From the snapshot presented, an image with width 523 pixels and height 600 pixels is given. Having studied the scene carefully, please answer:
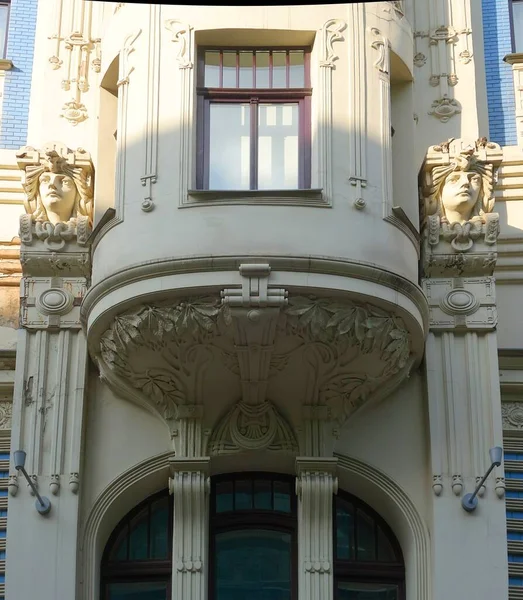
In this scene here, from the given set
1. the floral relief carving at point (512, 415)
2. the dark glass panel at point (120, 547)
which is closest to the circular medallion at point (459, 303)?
the floral relief carving at point (512, 415)

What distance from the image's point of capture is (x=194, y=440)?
1236cm

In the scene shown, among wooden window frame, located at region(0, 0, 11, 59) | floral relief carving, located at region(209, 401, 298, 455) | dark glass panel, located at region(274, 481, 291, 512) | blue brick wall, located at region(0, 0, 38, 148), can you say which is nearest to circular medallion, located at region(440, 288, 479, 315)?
floral relief carving, located at region(209, 401, 298, 455)

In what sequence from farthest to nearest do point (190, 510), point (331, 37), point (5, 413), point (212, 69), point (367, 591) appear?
point (5, 413)
point (212, 69)
point (331, 37)
point (367, 591)
point (190, 510)

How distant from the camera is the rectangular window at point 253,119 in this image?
1258 cm

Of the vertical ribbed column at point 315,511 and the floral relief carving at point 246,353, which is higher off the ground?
the floral relief carving at point 246,353

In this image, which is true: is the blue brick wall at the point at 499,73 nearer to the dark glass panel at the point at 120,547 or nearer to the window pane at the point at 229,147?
the window pane at the point at 229,147

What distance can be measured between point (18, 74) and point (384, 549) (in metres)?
7.41

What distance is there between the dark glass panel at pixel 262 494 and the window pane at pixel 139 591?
4.12 feet

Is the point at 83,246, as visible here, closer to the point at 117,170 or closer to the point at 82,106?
the point at 117,170

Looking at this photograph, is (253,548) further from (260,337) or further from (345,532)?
(260,337)

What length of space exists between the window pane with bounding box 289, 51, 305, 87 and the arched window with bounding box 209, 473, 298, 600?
4.09 metres

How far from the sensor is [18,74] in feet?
51.0

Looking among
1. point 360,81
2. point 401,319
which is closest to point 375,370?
point 401,319

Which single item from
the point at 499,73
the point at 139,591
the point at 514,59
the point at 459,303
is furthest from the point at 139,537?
the point at 514,59
